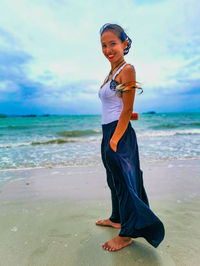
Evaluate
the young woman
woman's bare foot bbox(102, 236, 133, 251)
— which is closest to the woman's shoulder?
the young woman

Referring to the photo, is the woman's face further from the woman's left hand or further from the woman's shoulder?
the woman's left hand

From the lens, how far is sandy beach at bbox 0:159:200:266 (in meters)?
1.95

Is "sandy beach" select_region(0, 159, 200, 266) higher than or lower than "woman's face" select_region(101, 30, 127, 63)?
lower

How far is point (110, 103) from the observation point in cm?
192

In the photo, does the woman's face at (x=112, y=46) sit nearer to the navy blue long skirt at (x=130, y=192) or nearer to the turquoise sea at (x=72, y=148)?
the navy blue long skirt at (x=130, y=192)

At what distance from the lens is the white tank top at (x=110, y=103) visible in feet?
6.10

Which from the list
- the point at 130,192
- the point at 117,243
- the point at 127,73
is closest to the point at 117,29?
the point at 127,73

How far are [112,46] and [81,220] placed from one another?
2055 millimetres

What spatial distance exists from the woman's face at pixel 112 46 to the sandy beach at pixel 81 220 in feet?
5.94

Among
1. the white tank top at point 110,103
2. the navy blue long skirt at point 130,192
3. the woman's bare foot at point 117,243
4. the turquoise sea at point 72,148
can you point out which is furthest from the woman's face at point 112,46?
the turquoise sea at point 72,148

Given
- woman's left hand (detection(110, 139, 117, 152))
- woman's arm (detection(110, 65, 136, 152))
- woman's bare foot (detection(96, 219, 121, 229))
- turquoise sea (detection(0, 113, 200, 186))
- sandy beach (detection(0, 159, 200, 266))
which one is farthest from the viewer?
turquoise sea (detection(0, 113, 200, 186))

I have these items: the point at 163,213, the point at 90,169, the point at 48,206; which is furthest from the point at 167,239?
the point at 90,169

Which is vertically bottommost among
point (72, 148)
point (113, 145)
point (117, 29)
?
point (72, 148)

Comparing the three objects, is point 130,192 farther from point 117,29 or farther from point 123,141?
point 117,29
